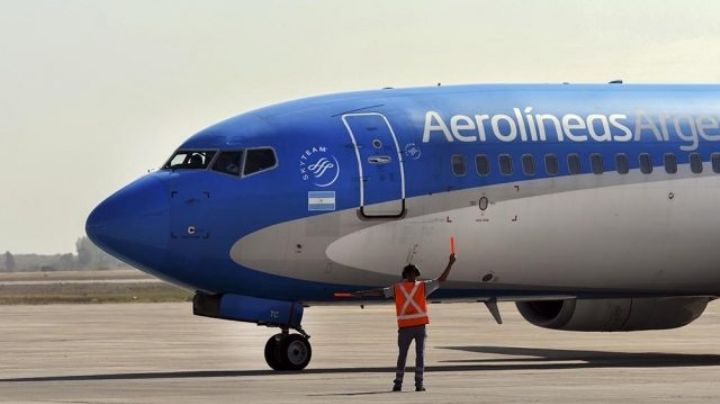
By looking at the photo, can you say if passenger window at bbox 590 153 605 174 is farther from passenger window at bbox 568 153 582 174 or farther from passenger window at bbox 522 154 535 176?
passenger window at bbox 522 154 535 176

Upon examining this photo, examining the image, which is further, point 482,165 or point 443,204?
point 482,165

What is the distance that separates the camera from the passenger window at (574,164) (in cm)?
3606

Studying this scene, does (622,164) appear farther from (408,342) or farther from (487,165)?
Answer: (408,342)

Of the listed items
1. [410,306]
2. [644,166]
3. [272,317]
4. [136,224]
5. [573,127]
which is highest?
[573,127]

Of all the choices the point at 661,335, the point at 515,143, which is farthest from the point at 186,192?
the point at 661,335

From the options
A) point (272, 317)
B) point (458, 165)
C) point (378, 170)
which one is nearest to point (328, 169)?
point (378, 170)

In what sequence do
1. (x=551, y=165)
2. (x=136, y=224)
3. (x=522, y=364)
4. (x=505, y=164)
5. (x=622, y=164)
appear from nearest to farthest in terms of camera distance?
(x=136, y=224), (x=505, y=164), (x=551, y=165), (x=622, y=164), (x=522, y=364)

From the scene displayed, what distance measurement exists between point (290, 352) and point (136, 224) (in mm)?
3493

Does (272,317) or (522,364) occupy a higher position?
(272,317)

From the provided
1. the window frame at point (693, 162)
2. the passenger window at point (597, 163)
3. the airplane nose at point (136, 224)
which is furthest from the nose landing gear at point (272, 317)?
the window frame at point (693, 162)

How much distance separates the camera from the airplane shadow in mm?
33844

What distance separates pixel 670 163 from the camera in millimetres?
36781

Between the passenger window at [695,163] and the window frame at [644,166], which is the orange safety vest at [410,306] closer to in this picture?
the window frame at [644,166]

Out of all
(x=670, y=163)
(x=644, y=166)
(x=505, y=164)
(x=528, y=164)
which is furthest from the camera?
(x=670, y=163)
